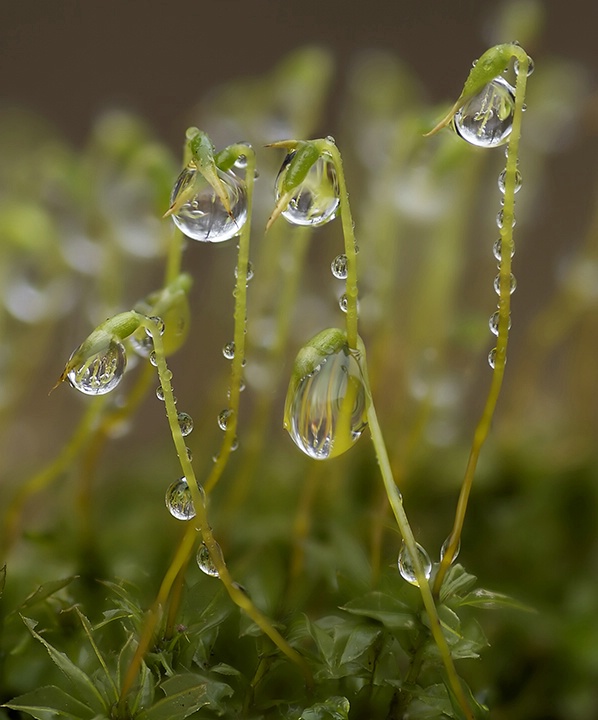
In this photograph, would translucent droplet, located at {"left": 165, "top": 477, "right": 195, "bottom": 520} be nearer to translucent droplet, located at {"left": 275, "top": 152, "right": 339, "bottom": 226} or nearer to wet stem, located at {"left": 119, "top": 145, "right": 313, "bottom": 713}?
wet stem, located at {"left": 119, "top": 145, "right": 313, "bottom": 713}

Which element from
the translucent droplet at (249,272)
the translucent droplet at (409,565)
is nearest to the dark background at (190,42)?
the translucent droplet at (249,272)

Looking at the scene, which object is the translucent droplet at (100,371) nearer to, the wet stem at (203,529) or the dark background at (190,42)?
the wet stem at (203,529)

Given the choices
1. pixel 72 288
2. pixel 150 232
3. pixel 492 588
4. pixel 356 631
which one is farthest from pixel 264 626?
pixel 72 288

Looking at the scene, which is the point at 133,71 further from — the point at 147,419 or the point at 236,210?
the point at 236,210

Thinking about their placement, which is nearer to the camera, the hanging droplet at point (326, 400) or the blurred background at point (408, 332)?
the hanging droplet at point (326, 400)

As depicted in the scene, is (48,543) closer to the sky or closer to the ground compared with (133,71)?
closer to the ground

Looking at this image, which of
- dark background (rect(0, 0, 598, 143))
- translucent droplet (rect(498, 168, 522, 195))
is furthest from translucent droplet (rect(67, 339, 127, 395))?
dark background (rect(0, 0, 598, 143))

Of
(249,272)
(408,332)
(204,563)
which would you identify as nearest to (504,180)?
(249,272)
